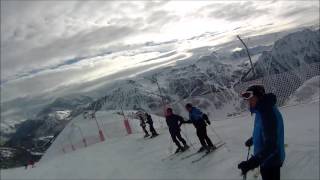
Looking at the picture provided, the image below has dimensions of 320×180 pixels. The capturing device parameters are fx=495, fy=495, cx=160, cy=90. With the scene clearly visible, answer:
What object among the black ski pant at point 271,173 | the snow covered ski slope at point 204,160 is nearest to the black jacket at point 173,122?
the snow covered ski slope at point 204,160

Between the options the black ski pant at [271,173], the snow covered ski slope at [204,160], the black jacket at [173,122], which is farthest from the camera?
the black jacket at [173,122]

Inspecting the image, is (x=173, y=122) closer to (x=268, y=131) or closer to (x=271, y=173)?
(x=271, y=173)

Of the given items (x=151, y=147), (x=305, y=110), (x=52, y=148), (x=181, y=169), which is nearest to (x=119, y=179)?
(x=181, y=169)

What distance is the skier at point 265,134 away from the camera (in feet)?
22.1

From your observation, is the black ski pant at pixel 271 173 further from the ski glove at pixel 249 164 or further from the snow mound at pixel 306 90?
the snow mound at pixel 306 90

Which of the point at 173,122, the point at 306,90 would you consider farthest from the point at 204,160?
the point at 306,90

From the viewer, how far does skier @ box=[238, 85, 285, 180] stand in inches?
266

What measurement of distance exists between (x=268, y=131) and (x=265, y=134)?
6 cm

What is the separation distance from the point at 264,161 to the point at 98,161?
56.0ft

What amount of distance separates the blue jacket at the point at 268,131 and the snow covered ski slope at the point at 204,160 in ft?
13.7

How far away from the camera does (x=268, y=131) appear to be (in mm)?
6770

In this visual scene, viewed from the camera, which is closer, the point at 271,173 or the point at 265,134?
the point at 265,134

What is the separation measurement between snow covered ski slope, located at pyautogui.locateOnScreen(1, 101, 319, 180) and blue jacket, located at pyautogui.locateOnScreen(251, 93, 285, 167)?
4.19 meters

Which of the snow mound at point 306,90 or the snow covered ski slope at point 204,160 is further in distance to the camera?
the snow mound at point 306,90
